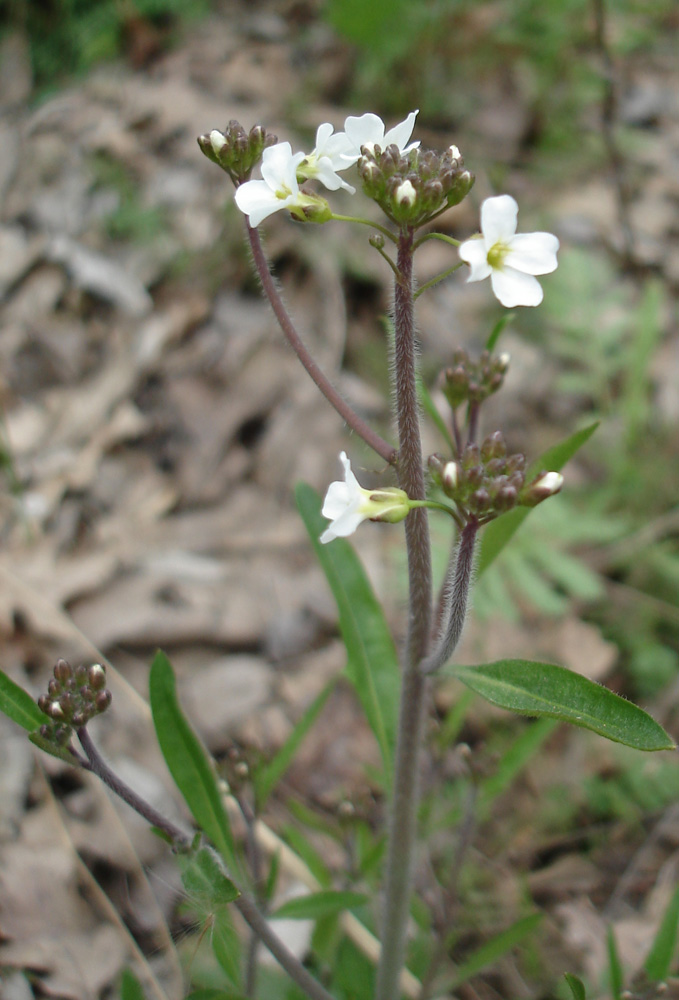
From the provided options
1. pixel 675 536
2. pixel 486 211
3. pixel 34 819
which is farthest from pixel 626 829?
pixel 486 211

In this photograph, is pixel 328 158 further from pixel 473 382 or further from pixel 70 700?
pixel 70 700

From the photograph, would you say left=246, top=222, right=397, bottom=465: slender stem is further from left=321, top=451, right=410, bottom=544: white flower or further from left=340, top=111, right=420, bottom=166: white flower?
left=340, top=111, right=420, bottom=166: white flower

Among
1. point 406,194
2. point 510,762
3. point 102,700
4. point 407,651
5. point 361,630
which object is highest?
point 406,194

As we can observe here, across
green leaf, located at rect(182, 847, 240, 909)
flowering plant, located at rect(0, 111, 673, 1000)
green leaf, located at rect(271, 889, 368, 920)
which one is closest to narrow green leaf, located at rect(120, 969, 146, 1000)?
flowering plant, located at rect(0, 111, 673, 1000)

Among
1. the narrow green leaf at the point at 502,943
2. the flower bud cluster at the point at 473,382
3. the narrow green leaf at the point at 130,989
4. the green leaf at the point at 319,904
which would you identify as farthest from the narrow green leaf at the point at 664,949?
the flower bud cluster at the point at 473,382

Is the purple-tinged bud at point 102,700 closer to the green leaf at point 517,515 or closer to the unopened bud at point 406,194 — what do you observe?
the green leaf at point 517,515

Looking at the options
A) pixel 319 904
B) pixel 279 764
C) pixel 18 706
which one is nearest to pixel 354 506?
pixel 18 706
